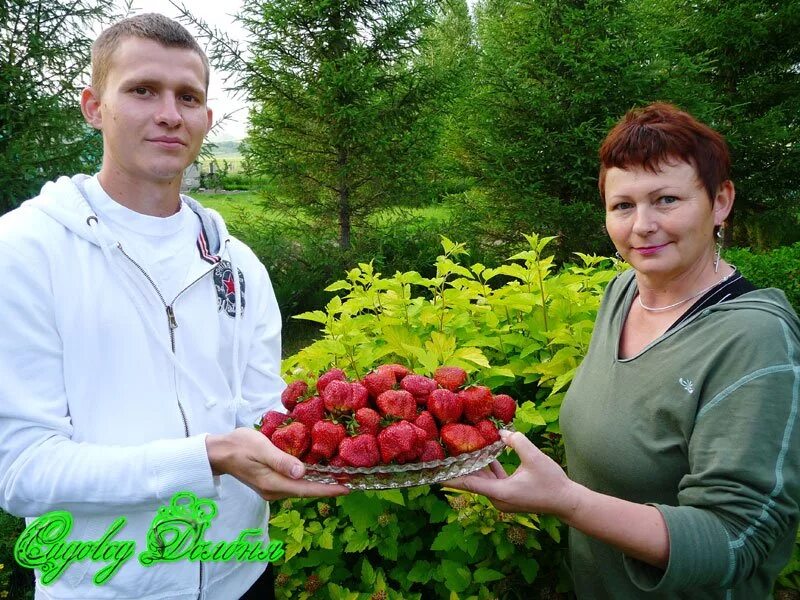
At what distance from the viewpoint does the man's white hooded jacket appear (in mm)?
1273

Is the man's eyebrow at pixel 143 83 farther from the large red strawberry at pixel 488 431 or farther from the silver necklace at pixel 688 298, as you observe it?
the silver necklace at pixel 688 298

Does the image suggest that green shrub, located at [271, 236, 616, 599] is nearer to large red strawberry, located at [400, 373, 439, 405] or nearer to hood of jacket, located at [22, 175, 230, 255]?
large red strawberry, located at [400, 373, 439, 405]

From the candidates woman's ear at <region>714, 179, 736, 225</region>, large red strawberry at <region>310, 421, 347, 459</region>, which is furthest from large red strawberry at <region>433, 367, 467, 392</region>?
woman's ear at <region>714, 179, 736, 225</region>

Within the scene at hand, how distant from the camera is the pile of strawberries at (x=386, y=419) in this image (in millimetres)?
1447

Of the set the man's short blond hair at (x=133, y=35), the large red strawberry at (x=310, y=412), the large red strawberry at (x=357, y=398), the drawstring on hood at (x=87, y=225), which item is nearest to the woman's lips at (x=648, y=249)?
the large red strawberry at (x=357, y=398)

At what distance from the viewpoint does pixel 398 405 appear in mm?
1534

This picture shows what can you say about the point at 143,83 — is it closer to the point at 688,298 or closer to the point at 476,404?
the point at 476,404

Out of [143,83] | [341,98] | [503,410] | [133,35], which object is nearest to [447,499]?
[503,410]

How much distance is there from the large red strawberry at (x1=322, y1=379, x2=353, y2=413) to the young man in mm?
198

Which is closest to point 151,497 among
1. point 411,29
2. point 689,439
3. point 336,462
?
point 336,462

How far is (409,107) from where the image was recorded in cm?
810

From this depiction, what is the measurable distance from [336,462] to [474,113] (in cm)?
778

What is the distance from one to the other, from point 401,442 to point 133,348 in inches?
26.9

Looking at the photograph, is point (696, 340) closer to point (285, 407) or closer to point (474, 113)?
point (285, 407)
